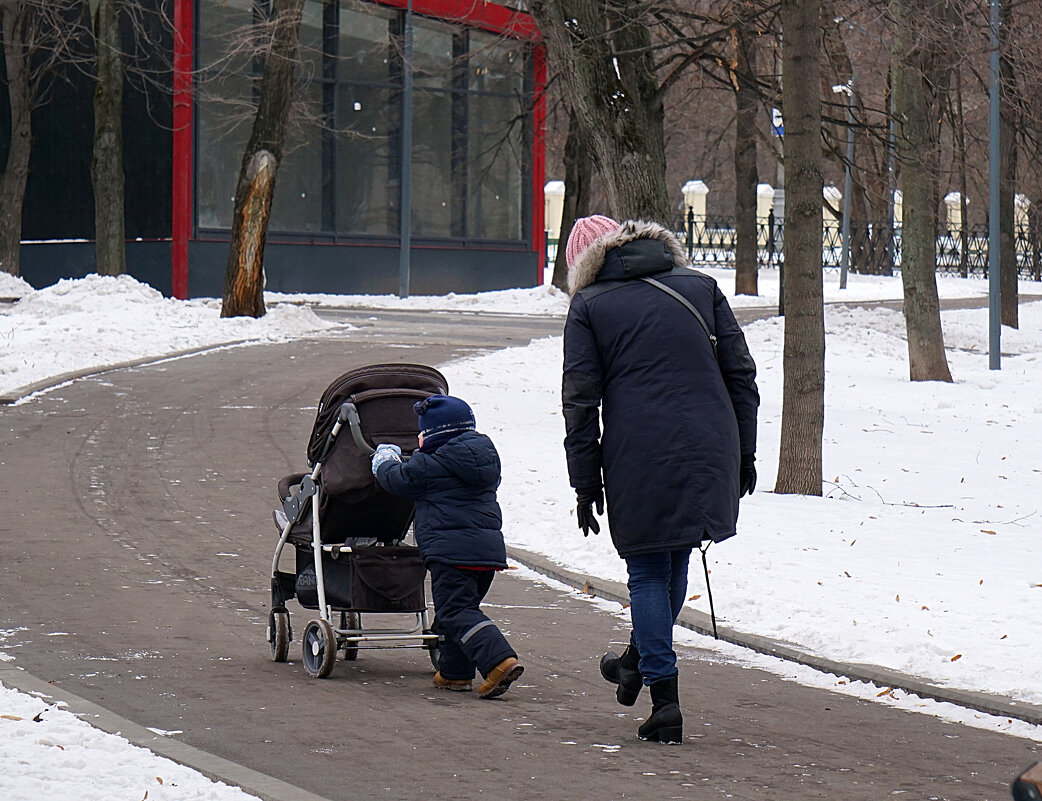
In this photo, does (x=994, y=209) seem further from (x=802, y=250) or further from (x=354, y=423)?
(x=354, y=423)

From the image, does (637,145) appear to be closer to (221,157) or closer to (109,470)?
(109,470)

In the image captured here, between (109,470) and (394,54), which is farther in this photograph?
(394,54)

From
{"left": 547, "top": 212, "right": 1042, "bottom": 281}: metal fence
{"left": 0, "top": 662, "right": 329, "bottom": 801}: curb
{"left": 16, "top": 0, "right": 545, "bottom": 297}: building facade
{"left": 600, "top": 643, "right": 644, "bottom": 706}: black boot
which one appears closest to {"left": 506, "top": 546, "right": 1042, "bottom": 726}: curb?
{"left": 600, "top": 643, "right": 644, "bottom": 706}: black boot

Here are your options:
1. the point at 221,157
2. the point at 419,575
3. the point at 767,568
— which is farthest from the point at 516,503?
the point at 221,157

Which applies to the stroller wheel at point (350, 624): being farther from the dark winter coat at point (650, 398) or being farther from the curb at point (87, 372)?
the curb at point (87, 372)

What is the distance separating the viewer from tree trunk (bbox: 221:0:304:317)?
24766mm

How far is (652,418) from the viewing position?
18.2 ft

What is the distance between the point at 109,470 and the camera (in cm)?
1215

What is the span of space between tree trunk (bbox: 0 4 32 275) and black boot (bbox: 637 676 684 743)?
30007 millimetres

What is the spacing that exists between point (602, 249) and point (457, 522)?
4.31ft

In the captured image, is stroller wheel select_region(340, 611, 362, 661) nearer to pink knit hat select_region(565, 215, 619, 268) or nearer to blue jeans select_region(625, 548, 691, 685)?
blue jeans select_region(625, 548, 691, 685)

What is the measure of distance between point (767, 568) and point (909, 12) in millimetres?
9222

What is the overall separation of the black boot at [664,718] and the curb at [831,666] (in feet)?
4.50

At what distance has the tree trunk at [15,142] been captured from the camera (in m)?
32.6
